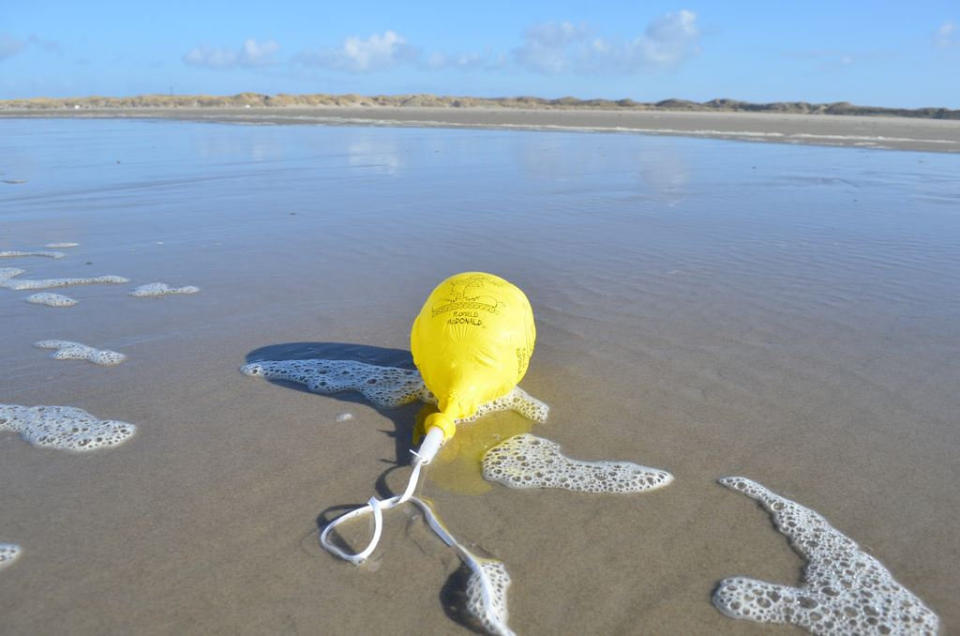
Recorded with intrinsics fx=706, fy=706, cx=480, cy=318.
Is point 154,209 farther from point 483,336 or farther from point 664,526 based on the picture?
point 664,526

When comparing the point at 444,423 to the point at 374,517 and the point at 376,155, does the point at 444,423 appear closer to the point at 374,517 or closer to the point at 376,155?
the point at 374,517

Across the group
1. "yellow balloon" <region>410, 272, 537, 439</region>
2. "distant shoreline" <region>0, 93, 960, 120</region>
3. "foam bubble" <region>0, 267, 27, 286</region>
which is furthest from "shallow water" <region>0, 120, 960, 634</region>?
"distant shoreline" <region>0, 93, 960, 120</region>

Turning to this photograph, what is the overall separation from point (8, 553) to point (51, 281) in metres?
3.71

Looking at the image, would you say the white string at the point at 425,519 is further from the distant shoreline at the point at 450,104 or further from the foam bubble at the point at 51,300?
the distant shoreline at the point at 450,104

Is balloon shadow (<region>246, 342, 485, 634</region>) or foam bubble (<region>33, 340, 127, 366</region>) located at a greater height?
balloon shadow (<region>246, 342, 485, 634</region>)

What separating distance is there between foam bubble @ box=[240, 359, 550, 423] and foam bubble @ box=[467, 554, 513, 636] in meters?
1.03

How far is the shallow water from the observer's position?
2.23 m

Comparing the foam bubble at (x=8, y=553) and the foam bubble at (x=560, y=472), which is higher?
the foam bubble at (x=560, y=472)

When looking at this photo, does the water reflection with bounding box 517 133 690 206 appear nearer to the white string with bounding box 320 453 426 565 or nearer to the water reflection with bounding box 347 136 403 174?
the water reflection with bounding box 347 136 403 174

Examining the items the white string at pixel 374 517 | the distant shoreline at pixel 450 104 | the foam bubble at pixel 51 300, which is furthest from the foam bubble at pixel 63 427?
the distant shoreline at pixel 450 104

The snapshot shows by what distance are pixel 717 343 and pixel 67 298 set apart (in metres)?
4.45

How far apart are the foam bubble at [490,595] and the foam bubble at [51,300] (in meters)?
3.97

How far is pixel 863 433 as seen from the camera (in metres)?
3.17

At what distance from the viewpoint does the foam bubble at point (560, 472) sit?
2781 mm
